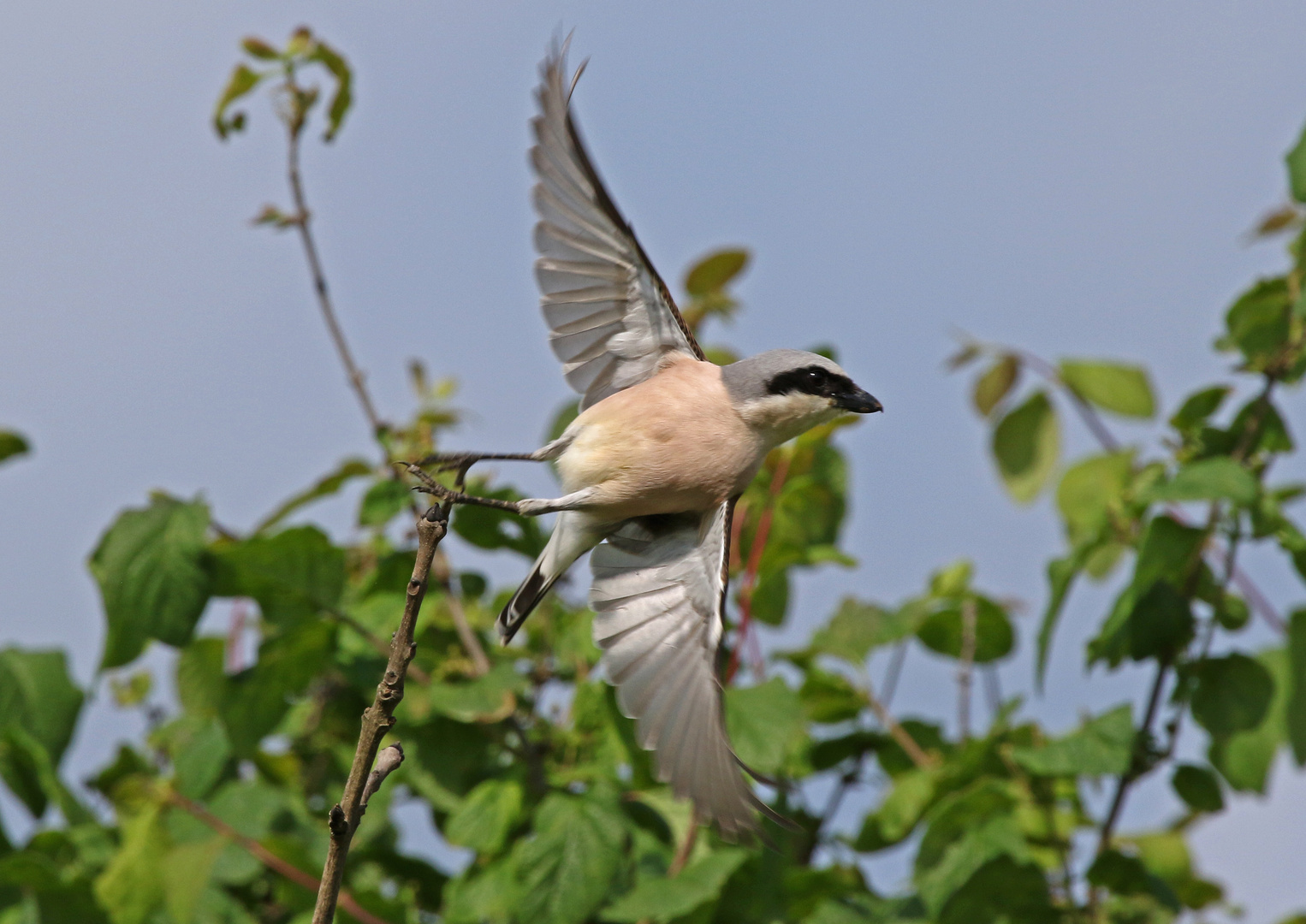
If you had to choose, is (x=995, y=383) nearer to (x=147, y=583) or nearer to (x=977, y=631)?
(x=977, y=631)

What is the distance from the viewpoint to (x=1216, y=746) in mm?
3656

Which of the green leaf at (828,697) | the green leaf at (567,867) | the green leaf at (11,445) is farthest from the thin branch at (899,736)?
the green leaf at (11,445)

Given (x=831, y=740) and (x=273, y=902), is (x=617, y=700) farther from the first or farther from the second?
(x=273, y=902)

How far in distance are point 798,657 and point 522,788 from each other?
0.92m

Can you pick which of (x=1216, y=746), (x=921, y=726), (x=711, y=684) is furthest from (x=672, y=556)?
(x=1216, y=746)

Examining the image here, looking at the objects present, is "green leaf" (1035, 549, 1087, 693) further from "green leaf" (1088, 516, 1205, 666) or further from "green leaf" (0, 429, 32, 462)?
"green leaf" (0, 429, 32, 462)

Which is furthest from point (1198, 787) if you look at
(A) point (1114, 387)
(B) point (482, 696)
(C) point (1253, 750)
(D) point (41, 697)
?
(D) point (41, 697)

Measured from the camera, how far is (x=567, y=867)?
3.23 m

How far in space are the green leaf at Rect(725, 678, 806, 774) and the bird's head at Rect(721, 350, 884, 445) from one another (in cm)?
70

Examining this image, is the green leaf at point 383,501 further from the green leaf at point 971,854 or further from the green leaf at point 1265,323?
Answer: the green leaf at point 1265,323

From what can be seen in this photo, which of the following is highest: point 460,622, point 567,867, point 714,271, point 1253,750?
point 714,271

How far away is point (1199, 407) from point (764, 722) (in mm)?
1554

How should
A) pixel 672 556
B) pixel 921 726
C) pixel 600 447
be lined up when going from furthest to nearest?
pixel 921 726 < pixel 672 556 < pixel 600 447

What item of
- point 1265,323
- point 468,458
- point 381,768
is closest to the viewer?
point 381,768
